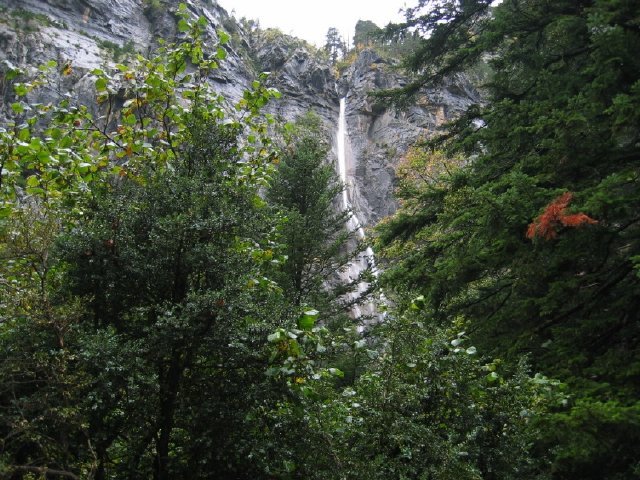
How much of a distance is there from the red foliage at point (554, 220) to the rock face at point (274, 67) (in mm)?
29385

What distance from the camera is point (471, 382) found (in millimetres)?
3367

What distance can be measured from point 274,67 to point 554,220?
50207mm

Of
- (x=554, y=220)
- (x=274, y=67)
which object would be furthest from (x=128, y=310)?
(x=274, y=67)

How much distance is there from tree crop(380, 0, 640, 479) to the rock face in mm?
26736

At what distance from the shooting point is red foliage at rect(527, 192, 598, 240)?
4.12 m

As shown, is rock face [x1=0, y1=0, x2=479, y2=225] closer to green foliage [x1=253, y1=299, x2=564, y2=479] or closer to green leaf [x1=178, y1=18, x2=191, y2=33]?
green leaf [x1=178, y1=18, x2=191, y2=33]

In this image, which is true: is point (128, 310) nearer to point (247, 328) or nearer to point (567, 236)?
point (247, 328)

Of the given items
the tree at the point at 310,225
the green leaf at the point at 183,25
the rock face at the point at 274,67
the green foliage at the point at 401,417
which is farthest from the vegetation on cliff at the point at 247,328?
the rock face at the point at 274,67

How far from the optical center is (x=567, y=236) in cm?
459

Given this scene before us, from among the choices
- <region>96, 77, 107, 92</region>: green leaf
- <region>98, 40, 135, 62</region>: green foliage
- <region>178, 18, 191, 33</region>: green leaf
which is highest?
<region>98, 40, 135, 62</region>: green foliage

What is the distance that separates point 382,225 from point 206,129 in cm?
444

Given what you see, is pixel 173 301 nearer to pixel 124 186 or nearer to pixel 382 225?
pixel 124 186

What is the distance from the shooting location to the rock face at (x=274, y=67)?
34.2 metres

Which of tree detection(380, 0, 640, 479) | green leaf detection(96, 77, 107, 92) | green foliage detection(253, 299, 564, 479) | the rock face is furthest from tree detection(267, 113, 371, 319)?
the rock face
